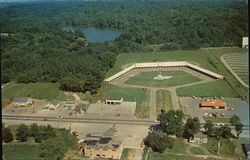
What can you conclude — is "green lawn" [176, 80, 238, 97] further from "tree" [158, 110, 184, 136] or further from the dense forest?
"tree" [158, 110, 184, 136]

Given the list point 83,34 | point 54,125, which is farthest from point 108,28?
point 54,125

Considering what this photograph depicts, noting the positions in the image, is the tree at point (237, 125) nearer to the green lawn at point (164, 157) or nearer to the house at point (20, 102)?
the green lawn at point (164, 157)

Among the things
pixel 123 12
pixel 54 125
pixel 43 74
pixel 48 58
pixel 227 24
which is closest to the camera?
pixel 54 125

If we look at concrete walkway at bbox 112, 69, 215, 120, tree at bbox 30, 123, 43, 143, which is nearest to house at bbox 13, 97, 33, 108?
tree at bbox 30, 123, 43, 143

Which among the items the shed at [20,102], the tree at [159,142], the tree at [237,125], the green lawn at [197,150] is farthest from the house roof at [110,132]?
the shed at [20,102]

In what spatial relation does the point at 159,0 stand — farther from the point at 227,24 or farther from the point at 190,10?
the point at 227,24

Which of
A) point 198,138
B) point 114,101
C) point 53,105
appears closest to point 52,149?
point 53,105

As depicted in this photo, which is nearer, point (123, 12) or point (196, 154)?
point (196, 154)

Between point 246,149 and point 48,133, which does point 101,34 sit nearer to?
point 48,133
